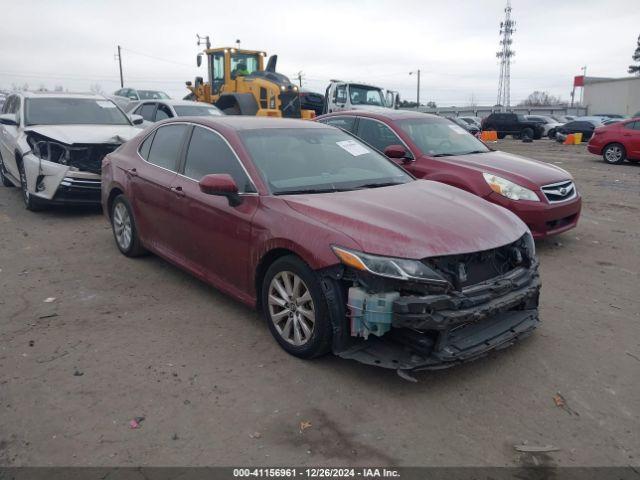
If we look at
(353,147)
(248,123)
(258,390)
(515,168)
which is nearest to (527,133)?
(515,168)

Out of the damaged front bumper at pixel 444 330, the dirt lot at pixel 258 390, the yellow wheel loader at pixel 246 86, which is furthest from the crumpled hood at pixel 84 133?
the yellow wheel loader at pixel 246 86

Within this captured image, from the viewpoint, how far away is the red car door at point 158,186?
5074mm

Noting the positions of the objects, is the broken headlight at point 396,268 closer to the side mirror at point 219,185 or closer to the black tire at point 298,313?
the black tire at point 298,313

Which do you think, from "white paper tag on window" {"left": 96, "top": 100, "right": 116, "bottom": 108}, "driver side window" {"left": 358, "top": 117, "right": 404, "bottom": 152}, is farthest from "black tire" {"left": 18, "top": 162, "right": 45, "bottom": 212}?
"driver side window" {"left": 358, "top": 117, "right": 404, "bottom": 152}

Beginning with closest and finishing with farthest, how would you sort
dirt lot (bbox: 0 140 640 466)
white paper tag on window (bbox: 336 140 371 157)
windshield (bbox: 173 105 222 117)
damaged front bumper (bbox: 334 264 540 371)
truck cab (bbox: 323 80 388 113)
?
dirt lot (bbox: 0 140 640 466), damaged front bumper (bbox: 334 264 540 371), white paper tag on window (bbox: 336 140 371 157), windshield (bbox: 173 105 222 117), truck cab (bbox: 323 80 388 113)

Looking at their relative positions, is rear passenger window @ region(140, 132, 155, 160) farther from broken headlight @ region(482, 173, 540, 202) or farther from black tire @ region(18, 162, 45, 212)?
broken headlight @ region(482, 173, 540, 202)

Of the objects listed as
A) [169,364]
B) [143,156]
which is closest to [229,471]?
[169,364]

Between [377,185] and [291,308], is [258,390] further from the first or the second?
[377,185]

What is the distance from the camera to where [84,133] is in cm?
821

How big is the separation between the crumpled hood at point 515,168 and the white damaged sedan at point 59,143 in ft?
16.6

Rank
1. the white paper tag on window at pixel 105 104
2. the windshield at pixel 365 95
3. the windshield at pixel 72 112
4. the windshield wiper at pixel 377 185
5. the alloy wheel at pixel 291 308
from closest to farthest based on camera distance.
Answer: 1. the alloy wheel at pixel 291 308
2. the windshield wiper at pixel 377 185
3. the windshield at pixel 72 112
4. the white paper tag on window at pixel 105 104
5. the windshield at pixel 365 95

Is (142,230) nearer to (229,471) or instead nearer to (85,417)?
(85,417)

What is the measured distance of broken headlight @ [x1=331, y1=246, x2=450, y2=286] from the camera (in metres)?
3.29

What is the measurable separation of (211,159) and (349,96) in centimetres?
1548
